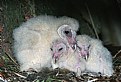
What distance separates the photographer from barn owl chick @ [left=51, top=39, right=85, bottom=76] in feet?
12.4

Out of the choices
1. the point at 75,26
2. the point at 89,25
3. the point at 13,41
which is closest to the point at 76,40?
the point at 75,26

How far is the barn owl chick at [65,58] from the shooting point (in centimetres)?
377

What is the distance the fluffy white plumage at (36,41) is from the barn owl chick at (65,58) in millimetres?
76

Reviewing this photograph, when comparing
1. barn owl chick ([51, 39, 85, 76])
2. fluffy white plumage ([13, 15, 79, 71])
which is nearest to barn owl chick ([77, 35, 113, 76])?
barn owl chick ([51, 39, 85, 76])

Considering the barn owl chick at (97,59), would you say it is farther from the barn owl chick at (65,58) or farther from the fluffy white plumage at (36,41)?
the fluffy white plumage at (36,41)

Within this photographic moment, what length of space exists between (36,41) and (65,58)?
34cm

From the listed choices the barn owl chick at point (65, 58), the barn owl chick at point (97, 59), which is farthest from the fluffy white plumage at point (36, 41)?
the barn owl chick at point (97, 59)

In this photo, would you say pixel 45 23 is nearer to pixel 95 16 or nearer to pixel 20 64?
pixel 20 64

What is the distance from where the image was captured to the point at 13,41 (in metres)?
4.15

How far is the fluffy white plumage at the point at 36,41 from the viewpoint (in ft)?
12.5

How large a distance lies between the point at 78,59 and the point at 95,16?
1.94 m

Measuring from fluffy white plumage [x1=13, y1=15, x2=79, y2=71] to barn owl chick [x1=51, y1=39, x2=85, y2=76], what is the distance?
8 centimetres

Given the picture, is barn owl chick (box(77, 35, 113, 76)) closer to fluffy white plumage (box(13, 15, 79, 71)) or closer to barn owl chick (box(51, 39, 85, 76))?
barn owl chick (box(51, 39, 85, 76))

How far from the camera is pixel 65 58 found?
12.5 ft
